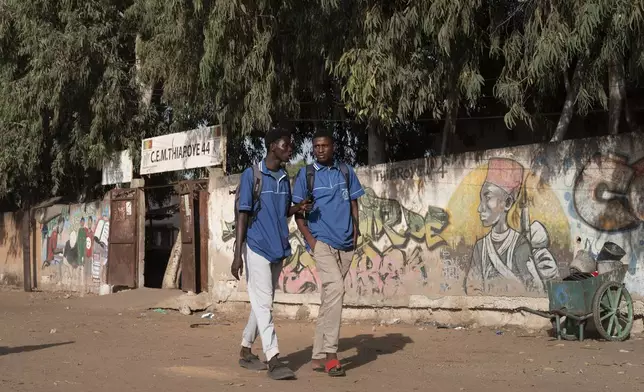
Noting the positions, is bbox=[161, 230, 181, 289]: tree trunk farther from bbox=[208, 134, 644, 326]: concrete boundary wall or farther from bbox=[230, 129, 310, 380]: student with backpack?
bbox=[230, 129, 310, 380]: student with backpack

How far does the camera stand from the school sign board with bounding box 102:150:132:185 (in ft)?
55.5

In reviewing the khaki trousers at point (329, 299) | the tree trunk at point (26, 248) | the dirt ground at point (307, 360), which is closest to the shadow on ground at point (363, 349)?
the dirt ground at point (307, 360)

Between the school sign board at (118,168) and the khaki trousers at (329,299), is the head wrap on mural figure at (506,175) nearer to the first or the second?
the khaki trousers at (329,299)

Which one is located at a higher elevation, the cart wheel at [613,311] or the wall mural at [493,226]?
the wall mural at [493,226]

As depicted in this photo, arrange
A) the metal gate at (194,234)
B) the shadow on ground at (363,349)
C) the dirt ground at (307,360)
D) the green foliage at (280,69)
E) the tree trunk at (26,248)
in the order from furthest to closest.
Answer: the tree trunk at (26,248)
the metal gate at (194,234)
the green foliage at (280,69)
the shadow on ground at (363,349)
the dirt ground at (307,360)

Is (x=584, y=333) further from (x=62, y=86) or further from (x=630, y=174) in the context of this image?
(x=62, y=86)

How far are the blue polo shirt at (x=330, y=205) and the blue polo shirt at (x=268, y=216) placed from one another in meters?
0.20

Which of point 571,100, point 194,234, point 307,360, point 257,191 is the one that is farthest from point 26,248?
point 257,191

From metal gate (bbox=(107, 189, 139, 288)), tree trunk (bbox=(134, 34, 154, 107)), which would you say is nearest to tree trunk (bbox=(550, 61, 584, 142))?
tree trunk (bbox=(134, 34, 154, 107))

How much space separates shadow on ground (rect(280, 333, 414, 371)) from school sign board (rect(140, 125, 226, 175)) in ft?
18.5

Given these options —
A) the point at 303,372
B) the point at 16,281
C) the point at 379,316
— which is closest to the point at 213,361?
the point at 303,372

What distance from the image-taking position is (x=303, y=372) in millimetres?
Result: 6875

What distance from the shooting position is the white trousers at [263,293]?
6496 millimetres

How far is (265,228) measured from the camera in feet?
22.0
